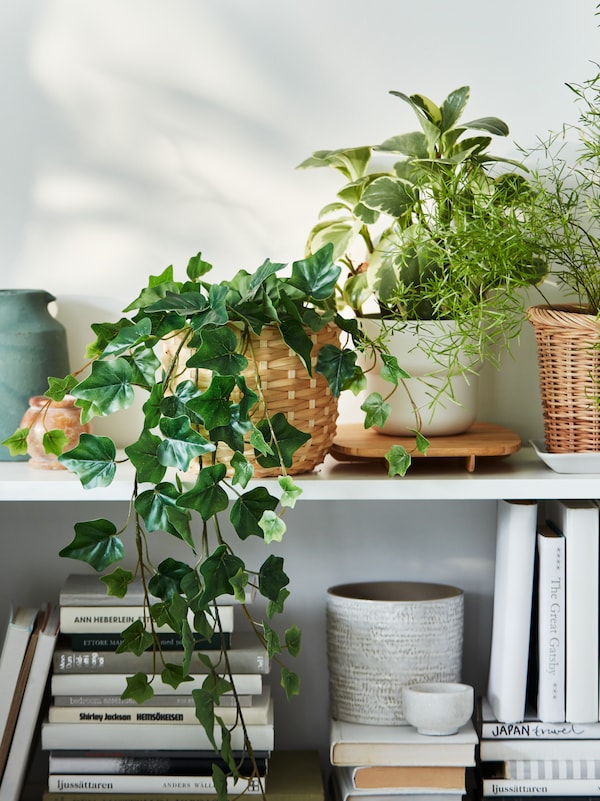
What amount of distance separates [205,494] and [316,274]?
0.85 ft

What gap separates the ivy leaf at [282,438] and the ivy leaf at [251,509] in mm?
35

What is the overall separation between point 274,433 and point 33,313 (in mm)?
447

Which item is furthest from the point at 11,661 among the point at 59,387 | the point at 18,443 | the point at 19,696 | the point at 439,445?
the point at 439,445

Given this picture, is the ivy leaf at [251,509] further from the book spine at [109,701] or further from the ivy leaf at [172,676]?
the book spine at [109,701]

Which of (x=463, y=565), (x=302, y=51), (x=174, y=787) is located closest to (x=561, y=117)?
(x=302, y=51)

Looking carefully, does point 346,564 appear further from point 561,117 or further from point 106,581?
point 561,117

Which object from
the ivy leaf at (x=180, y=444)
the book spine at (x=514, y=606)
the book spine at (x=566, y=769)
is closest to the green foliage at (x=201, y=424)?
the ivy leaf at (x=180, y=444)

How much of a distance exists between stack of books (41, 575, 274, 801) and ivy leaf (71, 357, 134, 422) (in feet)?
1.15

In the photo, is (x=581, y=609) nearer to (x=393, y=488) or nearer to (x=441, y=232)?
(x=393, y=488)

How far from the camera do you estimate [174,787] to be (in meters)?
1.17

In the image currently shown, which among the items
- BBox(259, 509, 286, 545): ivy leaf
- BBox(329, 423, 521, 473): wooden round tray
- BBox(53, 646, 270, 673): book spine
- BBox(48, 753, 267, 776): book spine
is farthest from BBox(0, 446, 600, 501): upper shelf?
BBox(48, 753, 267, 776): book spine

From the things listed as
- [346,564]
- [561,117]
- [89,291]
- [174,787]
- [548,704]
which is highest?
[561,117]

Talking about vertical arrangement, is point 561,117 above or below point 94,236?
above

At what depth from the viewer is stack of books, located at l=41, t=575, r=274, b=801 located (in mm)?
1170
